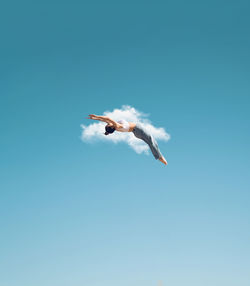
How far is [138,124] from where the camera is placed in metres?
25.8

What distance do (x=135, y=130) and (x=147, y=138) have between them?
1.17 metres

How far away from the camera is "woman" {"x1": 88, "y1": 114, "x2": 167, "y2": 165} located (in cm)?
2338

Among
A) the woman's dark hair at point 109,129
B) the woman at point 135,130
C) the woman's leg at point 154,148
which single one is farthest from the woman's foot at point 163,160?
the woman's dark hair at point 109,129

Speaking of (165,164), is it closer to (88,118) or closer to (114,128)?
(114,128)

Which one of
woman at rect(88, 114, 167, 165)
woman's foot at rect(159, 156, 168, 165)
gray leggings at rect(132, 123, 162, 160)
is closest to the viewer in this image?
woman at rect(88, 114, 167, 165)

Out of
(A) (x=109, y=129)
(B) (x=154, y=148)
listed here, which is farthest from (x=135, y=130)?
(A) (x=109, y=129)

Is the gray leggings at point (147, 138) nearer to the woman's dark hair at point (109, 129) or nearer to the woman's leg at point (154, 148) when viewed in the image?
the woman's leg at point (154, 148)

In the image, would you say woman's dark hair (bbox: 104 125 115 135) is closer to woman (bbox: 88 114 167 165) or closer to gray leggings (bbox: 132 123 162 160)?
woman (bbox: 88 114 167 165)

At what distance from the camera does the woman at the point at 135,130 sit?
76.7 feet

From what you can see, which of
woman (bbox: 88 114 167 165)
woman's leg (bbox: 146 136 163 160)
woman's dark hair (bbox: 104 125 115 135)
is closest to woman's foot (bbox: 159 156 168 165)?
woman (bbox: 88 114 167 165)

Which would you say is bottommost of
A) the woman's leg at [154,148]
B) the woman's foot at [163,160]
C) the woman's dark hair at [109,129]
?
the woman's foot at [163,160]

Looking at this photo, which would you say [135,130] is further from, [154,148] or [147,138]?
[154,148]

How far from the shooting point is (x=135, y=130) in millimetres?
25859

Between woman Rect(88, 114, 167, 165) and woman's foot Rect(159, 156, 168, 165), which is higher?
woman Rect(88, 114, 167, 165)
